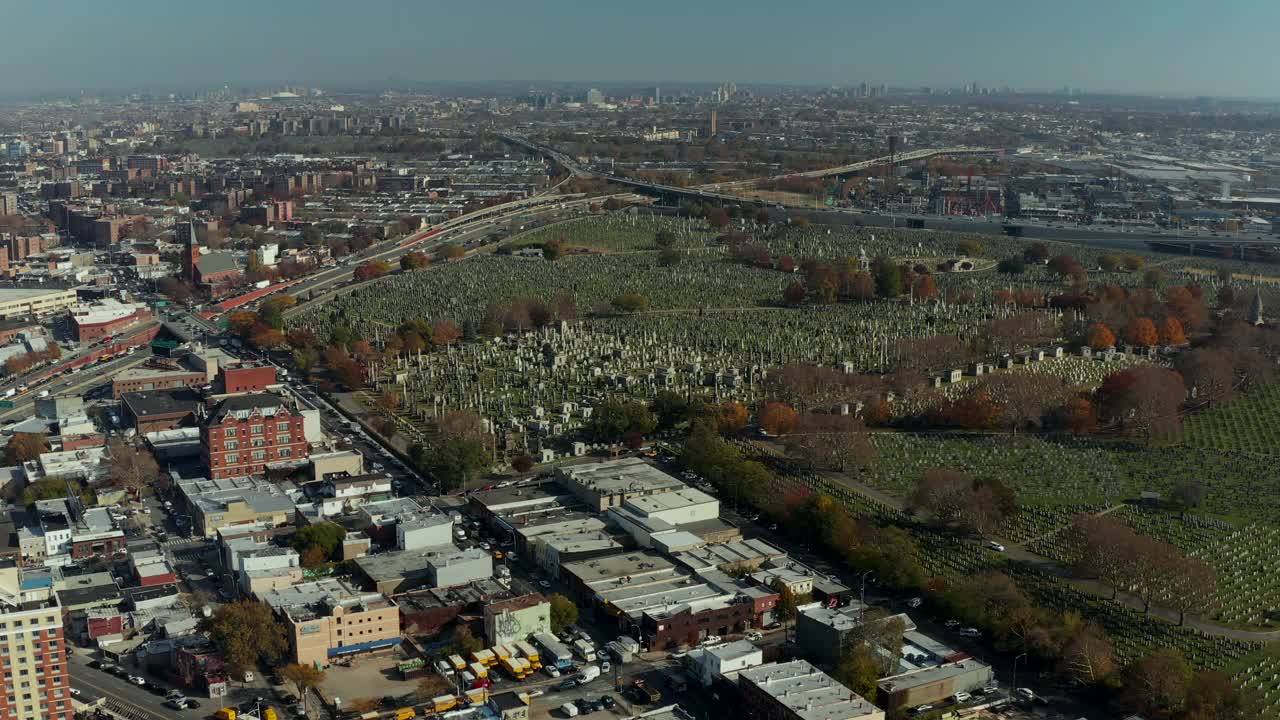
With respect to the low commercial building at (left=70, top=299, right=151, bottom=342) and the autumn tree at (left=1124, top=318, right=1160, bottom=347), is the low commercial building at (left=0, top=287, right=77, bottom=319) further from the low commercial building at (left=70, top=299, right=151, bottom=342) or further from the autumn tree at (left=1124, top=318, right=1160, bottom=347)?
the autumn tree at (left=1124, top=318, right=1160, bottom=347)

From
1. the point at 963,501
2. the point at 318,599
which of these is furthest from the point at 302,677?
the point at 963,501

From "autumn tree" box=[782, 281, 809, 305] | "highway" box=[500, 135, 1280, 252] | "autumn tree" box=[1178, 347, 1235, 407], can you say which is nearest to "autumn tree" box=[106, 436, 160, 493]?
"autumn tree" box=[782, 281, 809, 305]

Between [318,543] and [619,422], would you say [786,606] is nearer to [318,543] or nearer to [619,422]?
[318,543]

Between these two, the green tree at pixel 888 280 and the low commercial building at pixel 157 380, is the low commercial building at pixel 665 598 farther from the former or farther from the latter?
the green tree at pixel 888 280

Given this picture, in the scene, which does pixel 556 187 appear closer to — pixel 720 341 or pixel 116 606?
pixel 720 341

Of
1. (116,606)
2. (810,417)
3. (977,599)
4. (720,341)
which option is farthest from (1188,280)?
(116,606)

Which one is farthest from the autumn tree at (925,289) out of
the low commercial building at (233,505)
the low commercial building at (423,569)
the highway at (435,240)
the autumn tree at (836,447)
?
the low commercial building at (423,569)
